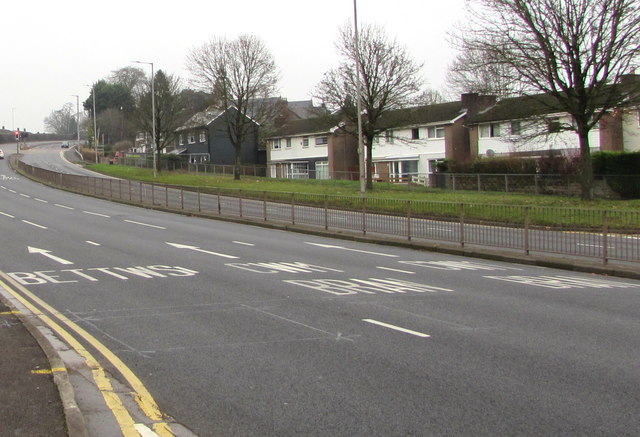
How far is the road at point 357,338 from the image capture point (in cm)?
513

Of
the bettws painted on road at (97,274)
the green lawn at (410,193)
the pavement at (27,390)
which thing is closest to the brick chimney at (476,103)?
the green lawn at (410,193)

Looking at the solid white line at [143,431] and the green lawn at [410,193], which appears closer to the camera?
the solid white line at [143,431]

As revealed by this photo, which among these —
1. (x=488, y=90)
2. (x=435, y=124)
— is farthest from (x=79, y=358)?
(x=435, y=124)

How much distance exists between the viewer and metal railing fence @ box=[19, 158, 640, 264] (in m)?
14.0

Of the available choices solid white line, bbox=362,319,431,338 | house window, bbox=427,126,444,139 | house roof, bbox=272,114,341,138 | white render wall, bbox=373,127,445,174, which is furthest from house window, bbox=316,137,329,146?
solid white line, bbox=362,319,431,338

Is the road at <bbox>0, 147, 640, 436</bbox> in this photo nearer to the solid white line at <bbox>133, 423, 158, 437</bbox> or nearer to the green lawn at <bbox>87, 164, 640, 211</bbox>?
the solid white line at <bbox>133, 423, 158, 437</bbox>

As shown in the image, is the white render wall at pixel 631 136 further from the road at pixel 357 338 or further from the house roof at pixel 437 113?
the road at pixel 357 338

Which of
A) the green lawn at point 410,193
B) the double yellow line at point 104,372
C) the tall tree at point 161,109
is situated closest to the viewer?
the double yellow line at point 104,372

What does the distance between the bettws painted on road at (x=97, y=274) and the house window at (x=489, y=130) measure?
1608 inches

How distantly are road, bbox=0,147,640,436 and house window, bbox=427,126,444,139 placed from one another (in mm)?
40645

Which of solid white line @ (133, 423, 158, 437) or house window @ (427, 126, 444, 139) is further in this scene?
house window @ (427, 126, 444, 139)

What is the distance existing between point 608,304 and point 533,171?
31.6 meters

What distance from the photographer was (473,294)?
10570mm

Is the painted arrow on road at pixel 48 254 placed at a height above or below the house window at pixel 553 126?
below
